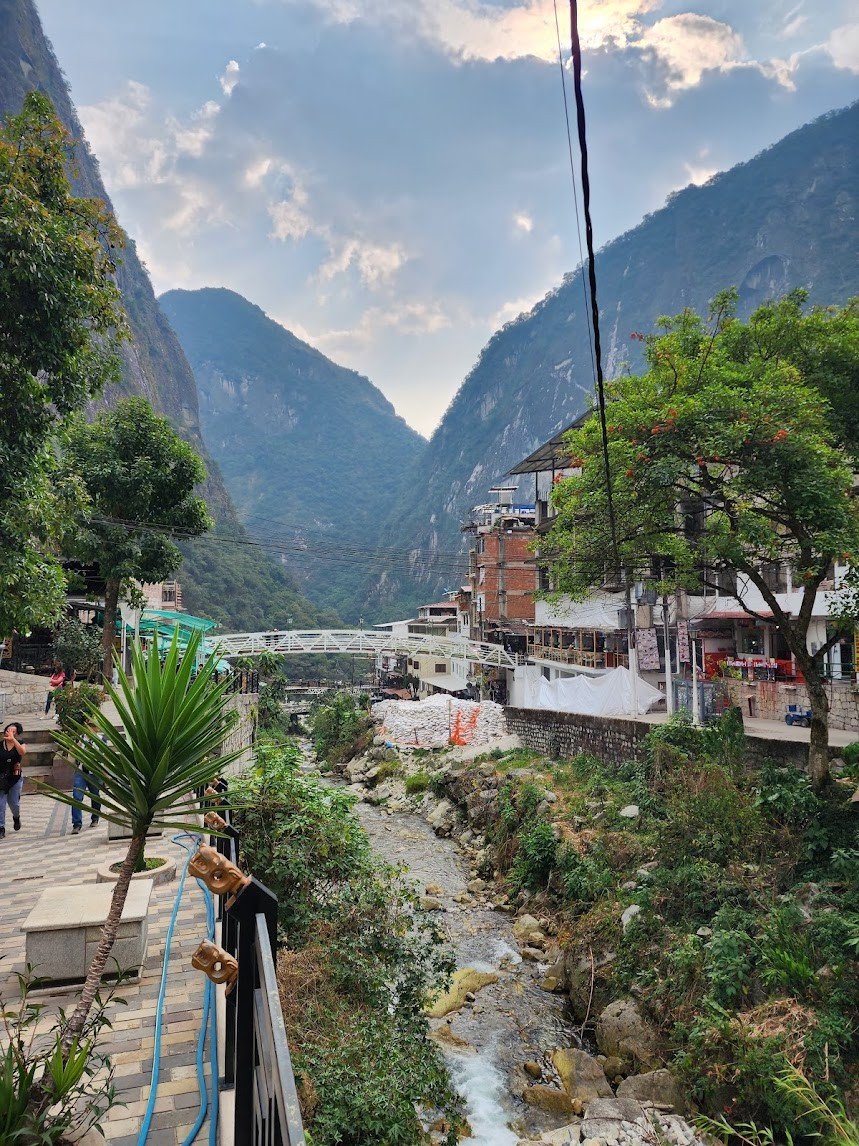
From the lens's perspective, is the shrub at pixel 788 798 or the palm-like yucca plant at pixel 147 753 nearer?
the palm-like yucca plant at pixel 147 753

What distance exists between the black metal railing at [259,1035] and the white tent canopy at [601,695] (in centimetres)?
1684

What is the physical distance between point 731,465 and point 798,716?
7.87 meters

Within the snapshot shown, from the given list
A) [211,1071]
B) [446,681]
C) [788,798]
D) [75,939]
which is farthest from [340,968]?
[446,681]

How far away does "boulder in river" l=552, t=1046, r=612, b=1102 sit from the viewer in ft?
22.7

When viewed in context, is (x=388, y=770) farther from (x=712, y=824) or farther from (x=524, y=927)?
(x=712, y=824)

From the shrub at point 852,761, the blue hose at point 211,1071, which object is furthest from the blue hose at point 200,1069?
the shrub at point 852,761

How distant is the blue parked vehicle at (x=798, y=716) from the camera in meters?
14.0

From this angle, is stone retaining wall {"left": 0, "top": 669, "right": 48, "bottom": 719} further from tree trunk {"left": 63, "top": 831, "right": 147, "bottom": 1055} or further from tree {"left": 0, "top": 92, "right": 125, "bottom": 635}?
tree trunk {"left": 63, "top": 831, "right": 147, "bottom": 1055}

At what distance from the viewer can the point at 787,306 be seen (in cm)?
1010

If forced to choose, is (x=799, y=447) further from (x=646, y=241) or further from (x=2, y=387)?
(x=646, y=241)

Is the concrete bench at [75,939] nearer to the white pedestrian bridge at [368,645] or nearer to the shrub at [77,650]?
the shrub at [77,650]

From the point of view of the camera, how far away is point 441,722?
2648 cm

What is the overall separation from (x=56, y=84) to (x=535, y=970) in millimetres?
94203

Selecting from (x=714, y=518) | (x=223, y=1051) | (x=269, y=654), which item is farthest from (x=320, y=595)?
(x=223, y=1051)
